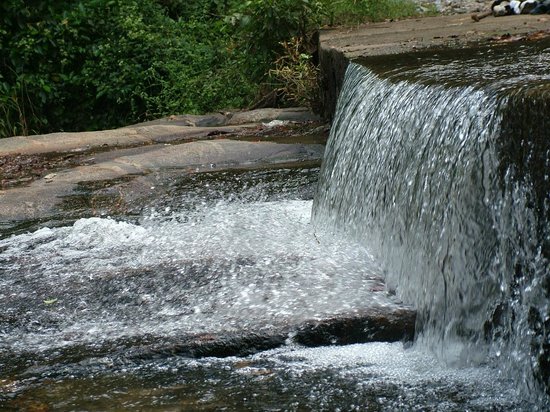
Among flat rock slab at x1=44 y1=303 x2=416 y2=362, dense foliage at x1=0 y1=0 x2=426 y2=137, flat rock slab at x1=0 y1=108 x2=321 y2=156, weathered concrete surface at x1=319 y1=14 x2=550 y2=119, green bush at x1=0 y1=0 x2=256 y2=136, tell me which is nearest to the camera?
flat rock slab at x1=44 y1=303 x2=416 y2=362

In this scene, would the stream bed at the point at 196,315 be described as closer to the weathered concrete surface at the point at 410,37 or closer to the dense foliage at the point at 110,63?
the weathered concrete surface at the point at 410,37

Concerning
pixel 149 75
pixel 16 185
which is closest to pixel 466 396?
pixel 16 185

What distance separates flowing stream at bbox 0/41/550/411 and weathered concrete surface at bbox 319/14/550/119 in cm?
77

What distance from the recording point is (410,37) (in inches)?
260

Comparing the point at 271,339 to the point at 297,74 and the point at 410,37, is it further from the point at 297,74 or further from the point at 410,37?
the point at 297,74

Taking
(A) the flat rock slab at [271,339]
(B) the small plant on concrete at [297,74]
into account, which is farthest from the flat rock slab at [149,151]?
(A) the flat rock slab at [271,339]

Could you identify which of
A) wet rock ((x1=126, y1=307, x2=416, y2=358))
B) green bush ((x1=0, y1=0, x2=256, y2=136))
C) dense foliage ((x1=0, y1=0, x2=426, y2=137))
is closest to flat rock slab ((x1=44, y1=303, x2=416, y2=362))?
wet rock ((x1=126, y1=307, x2=416, y2=358))

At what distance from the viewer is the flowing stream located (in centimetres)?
307

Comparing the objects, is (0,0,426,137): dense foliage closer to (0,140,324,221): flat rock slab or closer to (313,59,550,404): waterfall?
(0,140,324,221): flat rock slab

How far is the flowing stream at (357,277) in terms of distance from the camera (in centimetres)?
307

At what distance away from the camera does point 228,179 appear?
6.27 m

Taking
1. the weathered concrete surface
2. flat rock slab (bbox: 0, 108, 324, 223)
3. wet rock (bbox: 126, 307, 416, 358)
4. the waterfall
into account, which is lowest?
wet rock (bbox: 126, 307, 416, 358)

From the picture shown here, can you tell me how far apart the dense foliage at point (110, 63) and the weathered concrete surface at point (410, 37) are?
231 centimetres

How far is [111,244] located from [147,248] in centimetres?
23
